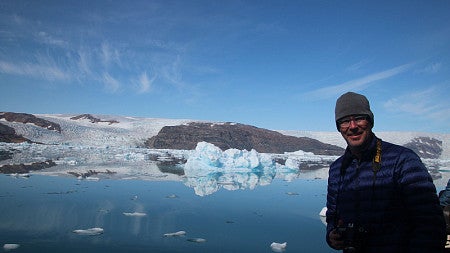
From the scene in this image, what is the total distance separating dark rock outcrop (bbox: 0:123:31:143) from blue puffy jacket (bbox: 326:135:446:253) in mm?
39802

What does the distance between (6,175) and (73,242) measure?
7812 mm

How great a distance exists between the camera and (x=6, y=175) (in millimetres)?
10555

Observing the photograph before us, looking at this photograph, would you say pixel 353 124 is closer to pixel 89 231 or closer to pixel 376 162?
pixel 376 162

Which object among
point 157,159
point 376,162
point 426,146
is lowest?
point 157,159

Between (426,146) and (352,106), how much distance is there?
75873 millimetres

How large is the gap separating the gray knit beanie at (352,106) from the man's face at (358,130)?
0.02m

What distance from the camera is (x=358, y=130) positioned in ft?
4.95

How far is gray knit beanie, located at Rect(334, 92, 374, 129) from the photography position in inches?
59.2

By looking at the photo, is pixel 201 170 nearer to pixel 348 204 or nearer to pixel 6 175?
pixel 6 175

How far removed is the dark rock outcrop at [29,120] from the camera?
142 feet

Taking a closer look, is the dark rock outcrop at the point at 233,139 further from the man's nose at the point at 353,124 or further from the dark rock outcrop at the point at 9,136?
the man's nose at the point at 353,124

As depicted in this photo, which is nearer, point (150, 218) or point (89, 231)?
point (89, 231)

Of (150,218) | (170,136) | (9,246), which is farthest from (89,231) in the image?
(170,136)

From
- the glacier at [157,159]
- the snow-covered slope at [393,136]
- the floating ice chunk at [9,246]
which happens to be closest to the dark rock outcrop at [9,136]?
the glacier at [157,159]
